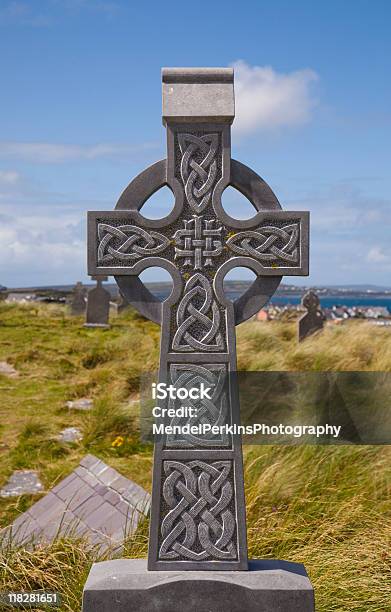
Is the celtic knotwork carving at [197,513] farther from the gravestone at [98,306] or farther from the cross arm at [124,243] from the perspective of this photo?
the gravestone at [98,306]

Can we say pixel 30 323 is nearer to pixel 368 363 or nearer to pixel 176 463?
pixel 368 363

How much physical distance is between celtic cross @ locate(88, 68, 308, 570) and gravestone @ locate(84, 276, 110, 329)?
55.9 ft

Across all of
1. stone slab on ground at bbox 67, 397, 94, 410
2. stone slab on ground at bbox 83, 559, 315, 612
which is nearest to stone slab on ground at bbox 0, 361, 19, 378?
stone slab on ground at bbox 67, 397, 94, 410

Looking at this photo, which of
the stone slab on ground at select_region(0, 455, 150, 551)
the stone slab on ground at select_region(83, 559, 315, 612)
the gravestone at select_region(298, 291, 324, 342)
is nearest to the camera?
the stone slab on ground at select_region(83, 559, 315, 612)

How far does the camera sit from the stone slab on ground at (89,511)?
436 centimetres

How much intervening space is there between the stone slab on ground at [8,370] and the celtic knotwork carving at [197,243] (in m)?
10.0

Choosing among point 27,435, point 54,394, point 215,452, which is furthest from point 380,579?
point 54,394

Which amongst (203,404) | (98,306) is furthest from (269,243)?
(98,306)

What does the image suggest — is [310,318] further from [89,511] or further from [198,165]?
[198,165]

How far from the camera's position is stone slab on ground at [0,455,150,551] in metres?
4.36

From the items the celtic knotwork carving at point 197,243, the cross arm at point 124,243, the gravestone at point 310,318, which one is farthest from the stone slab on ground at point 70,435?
the gravestone at point 310,318

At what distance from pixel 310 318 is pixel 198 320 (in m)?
11.3

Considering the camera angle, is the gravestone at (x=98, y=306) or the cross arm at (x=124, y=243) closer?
the cross arm at (x=124, y=243)

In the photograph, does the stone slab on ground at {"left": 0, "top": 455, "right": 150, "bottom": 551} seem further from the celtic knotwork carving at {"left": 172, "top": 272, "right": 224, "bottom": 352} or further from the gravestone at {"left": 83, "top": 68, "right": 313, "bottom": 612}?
the celtic knotwork carving at {"left": 172, "top": 272, "right": 224, "bottom": 352}
